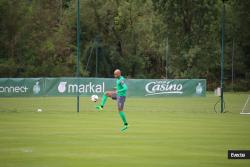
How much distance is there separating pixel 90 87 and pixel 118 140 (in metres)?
30.4

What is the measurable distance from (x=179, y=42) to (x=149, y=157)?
65107 mm

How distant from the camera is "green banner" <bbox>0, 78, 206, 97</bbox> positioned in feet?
167

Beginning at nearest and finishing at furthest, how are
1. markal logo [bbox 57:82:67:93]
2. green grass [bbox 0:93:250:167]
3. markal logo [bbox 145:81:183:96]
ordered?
green grass [bbox 0:93:250:167]
markal logo [bbox 57:82:67:93]
markal logo [bbox 145:81:183:96]

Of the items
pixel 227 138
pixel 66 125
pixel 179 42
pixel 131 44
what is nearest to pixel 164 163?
pixel 227 138

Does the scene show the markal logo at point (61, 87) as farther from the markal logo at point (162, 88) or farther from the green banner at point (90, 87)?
the markal logo at point (162, 88)

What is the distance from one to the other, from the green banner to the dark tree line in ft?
69.4

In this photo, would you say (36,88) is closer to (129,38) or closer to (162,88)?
(162,88)

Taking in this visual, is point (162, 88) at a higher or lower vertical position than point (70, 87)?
lower

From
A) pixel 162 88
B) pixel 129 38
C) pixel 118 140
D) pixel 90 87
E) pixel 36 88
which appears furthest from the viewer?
pixel 129 38

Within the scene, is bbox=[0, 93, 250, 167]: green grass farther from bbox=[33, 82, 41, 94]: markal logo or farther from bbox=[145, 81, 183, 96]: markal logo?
bbox=[145, 81, 183, 96]: markal logo

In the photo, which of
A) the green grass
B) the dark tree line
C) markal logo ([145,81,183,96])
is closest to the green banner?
markal logo ([145,81,183,96])

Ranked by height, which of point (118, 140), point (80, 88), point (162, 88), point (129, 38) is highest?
point (129, 38)

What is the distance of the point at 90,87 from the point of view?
5225 cm

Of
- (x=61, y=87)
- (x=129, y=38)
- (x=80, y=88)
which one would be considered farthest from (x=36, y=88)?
(x=129, y=38)
